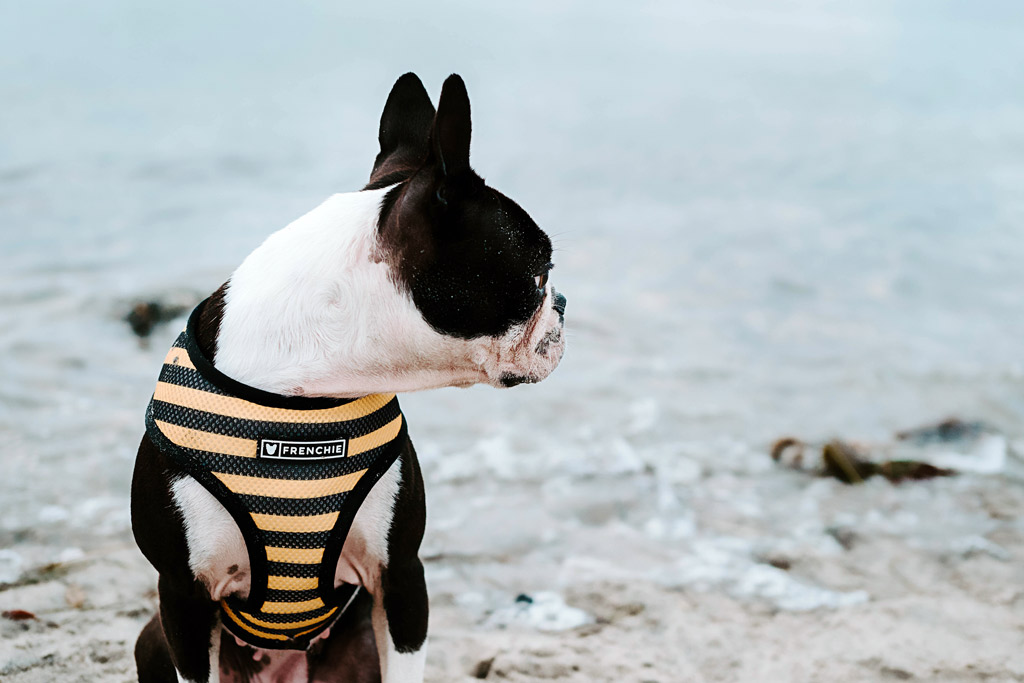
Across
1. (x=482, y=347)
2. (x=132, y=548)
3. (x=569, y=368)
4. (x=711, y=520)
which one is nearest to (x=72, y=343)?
(x=132, y=548)

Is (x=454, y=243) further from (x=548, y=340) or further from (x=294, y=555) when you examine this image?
(x=294, y=555)

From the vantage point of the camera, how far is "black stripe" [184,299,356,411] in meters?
2.15

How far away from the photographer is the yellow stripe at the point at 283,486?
2158mm

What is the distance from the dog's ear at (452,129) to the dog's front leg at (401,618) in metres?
1.02

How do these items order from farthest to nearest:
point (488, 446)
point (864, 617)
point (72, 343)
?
point (72, 343), point (488, 446), point (864, 617)

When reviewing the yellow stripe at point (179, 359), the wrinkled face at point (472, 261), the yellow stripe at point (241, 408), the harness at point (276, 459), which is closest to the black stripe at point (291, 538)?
the harness at point (276, 459)

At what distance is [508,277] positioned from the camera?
7.47 ft

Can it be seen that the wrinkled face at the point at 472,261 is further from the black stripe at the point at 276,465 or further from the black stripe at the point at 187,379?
the black stripe at the point at 187,379

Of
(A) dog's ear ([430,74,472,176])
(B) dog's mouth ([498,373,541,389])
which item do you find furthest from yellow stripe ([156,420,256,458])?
(A) dog's ear ([430,74,472,176])

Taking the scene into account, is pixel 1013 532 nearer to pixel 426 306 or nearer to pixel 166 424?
pixel 426 306

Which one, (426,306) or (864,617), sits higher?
(426,306)

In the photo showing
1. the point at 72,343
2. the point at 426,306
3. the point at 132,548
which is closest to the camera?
the point at 426,306

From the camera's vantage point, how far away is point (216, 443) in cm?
215

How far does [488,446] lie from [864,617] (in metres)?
2.51
